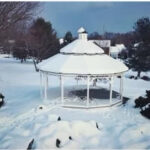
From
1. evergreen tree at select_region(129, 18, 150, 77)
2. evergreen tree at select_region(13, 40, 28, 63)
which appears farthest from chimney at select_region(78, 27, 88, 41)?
evergreen tree at select_region(13, 40, 28, 63)

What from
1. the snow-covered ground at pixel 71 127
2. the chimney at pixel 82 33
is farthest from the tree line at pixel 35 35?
the snow-covered ground at pixel 71 127

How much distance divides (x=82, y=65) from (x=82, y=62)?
0.30 metres

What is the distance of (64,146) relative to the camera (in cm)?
952

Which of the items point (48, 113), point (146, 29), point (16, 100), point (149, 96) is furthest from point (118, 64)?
point (146, 29)

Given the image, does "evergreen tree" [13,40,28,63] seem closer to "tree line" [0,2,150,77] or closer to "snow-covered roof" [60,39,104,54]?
"tree line" [0,2,150,77]

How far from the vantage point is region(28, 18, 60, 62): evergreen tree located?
3359cm

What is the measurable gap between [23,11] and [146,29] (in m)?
15.0

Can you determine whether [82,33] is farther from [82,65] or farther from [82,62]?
[82,65]

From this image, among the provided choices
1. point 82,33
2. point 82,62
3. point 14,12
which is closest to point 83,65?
point 82,62

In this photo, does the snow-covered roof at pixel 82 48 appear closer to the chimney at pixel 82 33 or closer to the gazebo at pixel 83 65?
the gazebo at pixel 83 65

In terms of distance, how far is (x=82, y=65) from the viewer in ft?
46.1

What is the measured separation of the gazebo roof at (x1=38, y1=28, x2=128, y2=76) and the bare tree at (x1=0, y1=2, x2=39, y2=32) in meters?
6.78

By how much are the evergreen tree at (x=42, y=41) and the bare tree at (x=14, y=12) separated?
425 inches

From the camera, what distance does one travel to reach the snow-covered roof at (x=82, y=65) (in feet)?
45.1
